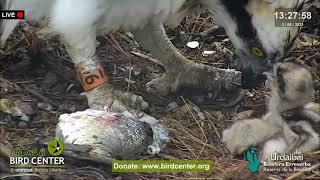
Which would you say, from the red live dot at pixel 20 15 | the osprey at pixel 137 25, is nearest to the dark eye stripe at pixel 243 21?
the osprey at pixel 137 25

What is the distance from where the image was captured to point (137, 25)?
2682 mm

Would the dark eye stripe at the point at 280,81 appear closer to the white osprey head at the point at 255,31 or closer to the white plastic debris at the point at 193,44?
the white osprey head at the point at 255,31

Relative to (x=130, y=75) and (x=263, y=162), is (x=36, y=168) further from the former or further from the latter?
(x=263, y=162)

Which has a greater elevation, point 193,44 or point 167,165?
point 193,44

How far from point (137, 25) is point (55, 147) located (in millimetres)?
532

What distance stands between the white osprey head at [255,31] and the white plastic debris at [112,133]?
39 centimetres

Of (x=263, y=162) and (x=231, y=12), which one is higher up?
(x=231, y=12)

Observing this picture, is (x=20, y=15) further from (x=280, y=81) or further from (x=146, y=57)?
(x=280, y=81)

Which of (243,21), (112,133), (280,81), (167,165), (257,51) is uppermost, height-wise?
(243,21)

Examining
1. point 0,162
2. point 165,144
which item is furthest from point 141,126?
point 0,162

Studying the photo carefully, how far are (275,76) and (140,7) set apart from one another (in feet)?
1.72

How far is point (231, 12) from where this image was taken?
8.65ft

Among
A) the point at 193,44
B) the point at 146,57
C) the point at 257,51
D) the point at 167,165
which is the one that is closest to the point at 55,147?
the point at 167,165

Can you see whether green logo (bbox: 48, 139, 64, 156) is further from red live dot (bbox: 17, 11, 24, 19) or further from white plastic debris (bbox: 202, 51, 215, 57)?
white plastic debris (bbox: 202, 51, 215, 57)
